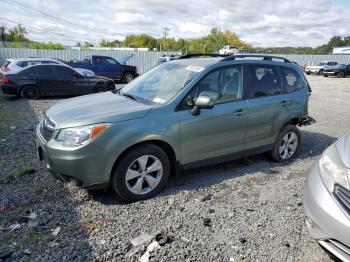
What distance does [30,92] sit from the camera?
12.2 meters

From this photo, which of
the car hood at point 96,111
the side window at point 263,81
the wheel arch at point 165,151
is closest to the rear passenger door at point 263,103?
the side window at point 263,81

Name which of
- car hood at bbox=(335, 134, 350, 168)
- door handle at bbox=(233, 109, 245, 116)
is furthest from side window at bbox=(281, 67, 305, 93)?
car hood at bbox=(335, 134, 350, 168)

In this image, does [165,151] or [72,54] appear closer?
[165,151]

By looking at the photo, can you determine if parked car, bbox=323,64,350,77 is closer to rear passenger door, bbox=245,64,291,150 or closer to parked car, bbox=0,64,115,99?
parked car, bbox=0,64,115,99

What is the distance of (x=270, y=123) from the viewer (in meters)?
5.02

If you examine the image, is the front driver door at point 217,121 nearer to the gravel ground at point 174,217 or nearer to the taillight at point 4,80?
the gravel ground at point 174,217

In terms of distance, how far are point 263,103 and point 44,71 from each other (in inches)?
397

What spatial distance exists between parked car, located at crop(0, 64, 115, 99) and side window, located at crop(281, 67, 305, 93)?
31.1ft

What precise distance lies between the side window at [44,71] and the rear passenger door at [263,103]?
Result: 32.2ft

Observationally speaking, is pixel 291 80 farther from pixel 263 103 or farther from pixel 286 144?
pixel 286 144

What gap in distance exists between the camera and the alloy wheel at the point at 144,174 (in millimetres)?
3779

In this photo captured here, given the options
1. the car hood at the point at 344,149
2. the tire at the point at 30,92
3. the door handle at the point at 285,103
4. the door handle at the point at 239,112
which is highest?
the door handle at the point at 285,103

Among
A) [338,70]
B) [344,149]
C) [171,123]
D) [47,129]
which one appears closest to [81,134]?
[47,129]

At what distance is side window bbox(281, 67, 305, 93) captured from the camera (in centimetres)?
537
